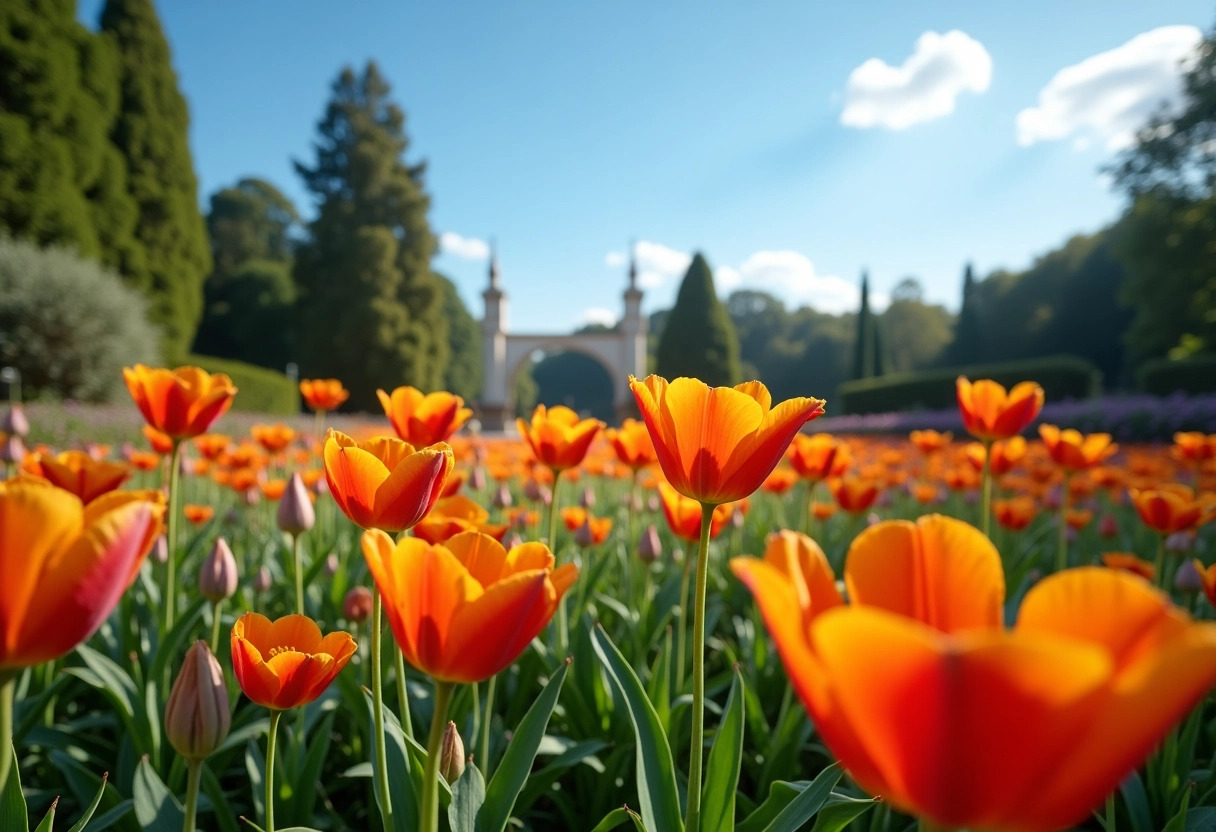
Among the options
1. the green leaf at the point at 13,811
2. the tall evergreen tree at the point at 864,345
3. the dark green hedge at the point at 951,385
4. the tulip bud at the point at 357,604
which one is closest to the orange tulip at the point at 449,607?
the green leaf at the point at 13,811

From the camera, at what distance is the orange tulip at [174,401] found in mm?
1237

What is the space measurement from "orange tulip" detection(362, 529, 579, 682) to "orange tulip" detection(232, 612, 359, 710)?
0.18m

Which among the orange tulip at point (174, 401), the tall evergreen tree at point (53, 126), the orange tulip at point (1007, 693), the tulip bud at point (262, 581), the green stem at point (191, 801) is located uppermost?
the tall evergreen tree at point (53, 126)

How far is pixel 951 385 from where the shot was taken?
17750 millimetres

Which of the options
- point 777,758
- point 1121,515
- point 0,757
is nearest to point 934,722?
point 0,757

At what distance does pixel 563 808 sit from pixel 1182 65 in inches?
854

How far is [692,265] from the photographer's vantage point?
91.7 feet

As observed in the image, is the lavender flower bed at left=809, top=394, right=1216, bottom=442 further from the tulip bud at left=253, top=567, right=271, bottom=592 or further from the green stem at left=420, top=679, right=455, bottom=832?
the green stem at left=420, top=679, right=455, bottom=832

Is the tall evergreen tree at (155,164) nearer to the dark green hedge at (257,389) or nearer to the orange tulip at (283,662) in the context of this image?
the dark green hedge at (257,389)

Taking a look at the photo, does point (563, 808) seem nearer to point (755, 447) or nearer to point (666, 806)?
point (666, 806)

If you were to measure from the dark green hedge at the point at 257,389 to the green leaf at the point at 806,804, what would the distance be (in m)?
16.5

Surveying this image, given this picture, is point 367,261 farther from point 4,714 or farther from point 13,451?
point 4,714

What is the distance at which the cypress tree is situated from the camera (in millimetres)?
26859

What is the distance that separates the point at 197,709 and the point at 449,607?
1.07 feet
